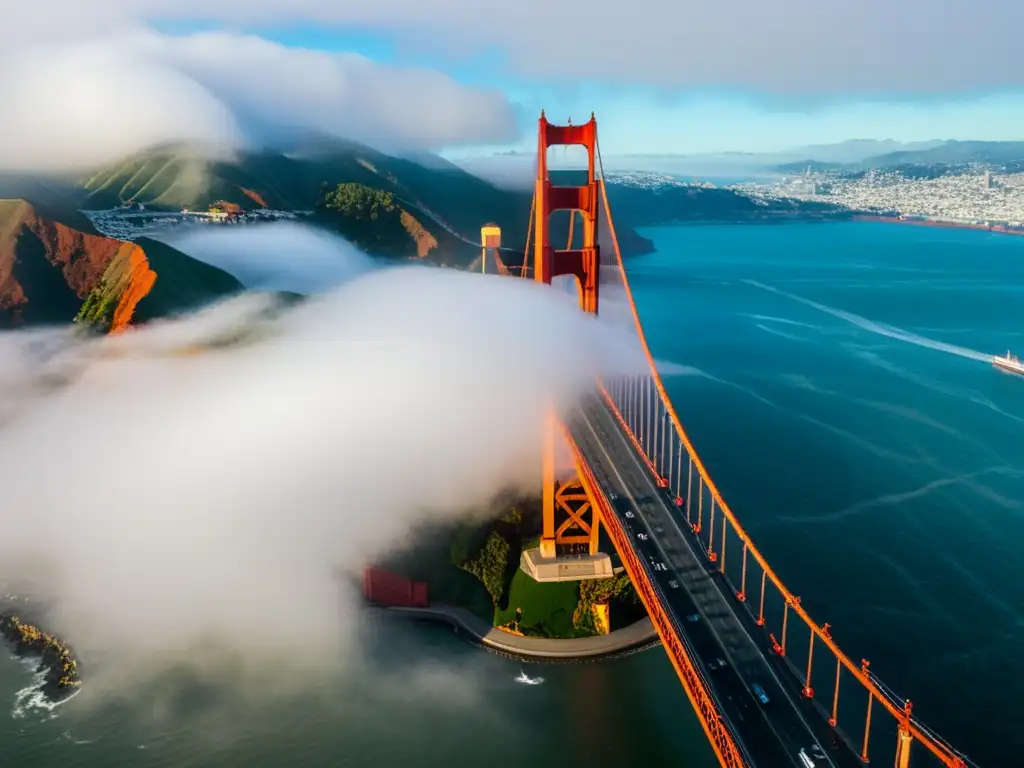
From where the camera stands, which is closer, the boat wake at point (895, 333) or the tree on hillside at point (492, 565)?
the tree on hillside at point (492, 565)

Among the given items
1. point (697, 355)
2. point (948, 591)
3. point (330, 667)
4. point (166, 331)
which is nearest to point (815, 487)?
point (948, 591)

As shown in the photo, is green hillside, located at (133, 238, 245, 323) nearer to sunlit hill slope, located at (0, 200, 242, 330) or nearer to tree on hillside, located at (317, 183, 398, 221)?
sunlit hill slope, located at (0, 200, 242, 330)

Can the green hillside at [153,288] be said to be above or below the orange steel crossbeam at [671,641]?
above

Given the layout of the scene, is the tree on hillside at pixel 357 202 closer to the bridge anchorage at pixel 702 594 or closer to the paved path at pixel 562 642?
the bridge anchorage at pixel 702 594

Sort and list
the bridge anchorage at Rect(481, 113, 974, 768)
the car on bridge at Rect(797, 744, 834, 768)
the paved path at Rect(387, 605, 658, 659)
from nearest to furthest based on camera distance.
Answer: the car on bridge at Rect(797, 744, 834, 768)
the bridge anchorage at Rect(481, 113, 974, 768)
the paved path at Rect(387, 605, 658, 659)

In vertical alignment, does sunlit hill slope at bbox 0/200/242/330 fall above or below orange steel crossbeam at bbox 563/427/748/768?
above

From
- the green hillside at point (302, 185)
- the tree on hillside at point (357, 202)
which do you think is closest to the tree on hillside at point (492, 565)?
the green hillside at point (302, 185)

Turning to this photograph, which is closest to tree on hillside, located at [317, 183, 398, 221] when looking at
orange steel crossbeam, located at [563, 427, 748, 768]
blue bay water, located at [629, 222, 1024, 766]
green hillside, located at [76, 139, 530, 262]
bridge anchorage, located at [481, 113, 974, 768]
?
green hillside, located at [76, 139, 530, 262]
